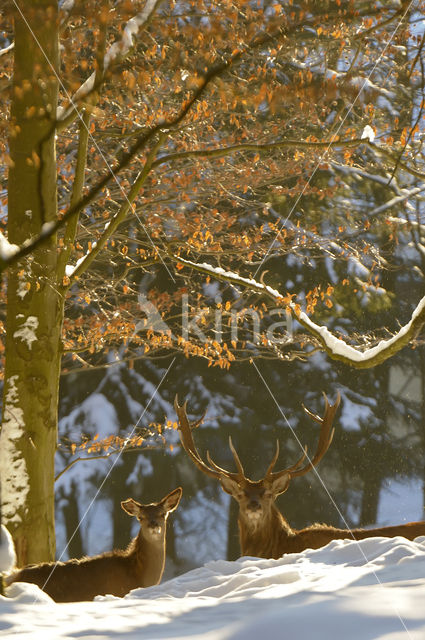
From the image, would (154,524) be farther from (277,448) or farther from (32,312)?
(32,312)

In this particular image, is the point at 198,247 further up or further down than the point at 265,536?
further up

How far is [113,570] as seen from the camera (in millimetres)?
7426

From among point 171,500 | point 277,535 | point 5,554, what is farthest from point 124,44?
point 277,535

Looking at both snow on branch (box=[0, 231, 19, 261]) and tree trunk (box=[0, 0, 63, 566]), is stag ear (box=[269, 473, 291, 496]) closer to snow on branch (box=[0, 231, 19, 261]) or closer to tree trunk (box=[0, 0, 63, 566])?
tree trunk (box=[0, 0, 63, 566])

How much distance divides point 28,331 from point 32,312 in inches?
7.4

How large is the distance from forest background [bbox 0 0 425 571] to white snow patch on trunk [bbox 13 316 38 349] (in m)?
0.05

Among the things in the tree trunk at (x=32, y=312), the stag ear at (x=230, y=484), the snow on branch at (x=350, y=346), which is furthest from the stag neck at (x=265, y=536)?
the tree trunk at (x=32, y=312)

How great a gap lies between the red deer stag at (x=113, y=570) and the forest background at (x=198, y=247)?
1.29 ft

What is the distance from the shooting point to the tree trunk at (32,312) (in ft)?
22.2

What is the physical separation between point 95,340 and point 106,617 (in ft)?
19.8

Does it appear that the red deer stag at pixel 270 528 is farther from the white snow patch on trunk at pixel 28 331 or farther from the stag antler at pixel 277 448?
the white snow patch on trunk at pixel 28 331

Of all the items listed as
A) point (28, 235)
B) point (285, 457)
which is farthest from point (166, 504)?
point (285, 457)

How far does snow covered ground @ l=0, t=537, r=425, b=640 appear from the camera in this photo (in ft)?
8.79

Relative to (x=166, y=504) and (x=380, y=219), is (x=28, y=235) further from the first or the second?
(x=380, y=219)
